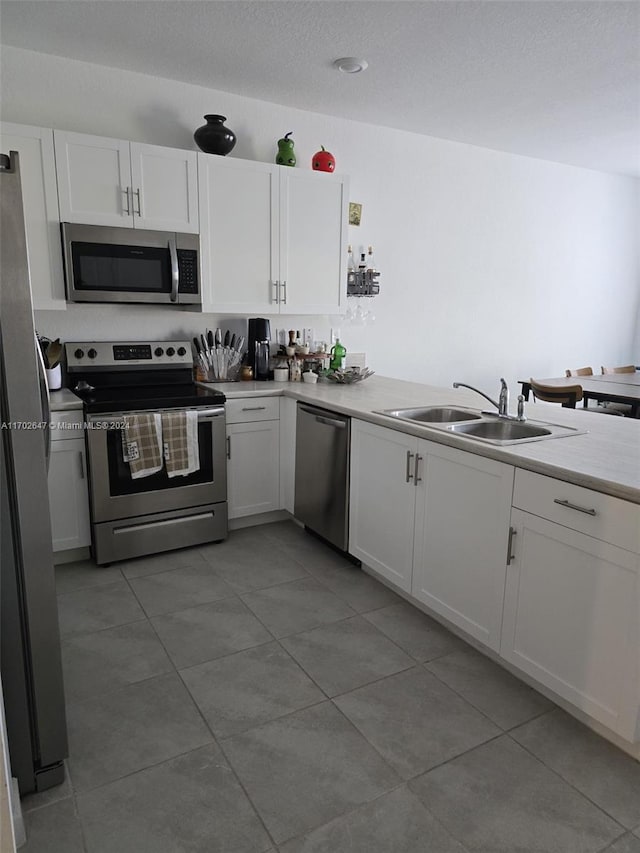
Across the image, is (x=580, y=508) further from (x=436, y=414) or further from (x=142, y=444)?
(x=142, y=444)

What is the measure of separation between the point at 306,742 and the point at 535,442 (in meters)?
1.29

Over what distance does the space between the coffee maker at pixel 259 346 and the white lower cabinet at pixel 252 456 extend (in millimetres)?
385

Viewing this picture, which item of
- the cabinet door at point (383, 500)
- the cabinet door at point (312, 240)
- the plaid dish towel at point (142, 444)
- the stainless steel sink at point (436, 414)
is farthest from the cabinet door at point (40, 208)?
the stainless steel sink at point (436, 414)

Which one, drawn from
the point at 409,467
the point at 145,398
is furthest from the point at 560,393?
the point at 145,398

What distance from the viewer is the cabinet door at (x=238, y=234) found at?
3232 mm

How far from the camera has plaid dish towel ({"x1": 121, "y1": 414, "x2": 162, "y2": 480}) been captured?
285cm

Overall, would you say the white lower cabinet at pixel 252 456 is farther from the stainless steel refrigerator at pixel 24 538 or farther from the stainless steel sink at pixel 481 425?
the stainless steel refrigerator at pixel 24 538

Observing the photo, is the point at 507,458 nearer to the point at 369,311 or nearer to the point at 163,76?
the point at 369,311

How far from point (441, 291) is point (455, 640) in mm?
3057

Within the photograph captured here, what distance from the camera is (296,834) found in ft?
4.84

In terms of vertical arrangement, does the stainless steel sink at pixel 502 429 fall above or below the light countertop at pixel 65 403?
A: below

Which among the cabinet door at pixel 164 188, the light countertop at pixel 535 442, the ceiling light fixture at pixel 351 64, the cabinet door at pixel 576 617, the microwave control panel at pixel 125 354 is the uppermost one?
the ceiling light fixture at pixel 351 64

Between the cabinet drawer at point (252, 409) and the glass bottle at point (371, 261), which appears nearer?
the cabinet drawer at point (252, 409)

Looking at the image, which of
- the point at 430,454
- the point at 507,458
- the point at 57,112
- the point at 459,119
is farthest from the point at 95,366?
the point at 459,119
